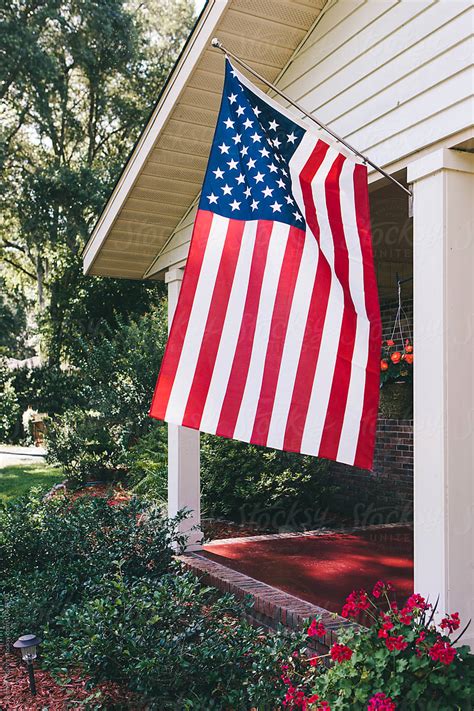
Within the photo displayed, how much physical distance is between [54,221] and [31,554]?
16.3 m

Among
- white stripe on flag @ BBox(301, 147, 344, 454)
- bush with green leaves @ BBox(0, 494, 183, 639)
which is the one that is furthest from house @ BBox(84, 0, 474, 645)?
bush with green leaves @ BBox(0, 494, 183, 639)

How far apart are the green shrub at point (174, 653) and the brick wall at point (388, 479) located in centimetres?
465

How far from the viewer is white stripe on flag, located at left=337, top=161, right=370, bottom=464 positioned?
127 inches

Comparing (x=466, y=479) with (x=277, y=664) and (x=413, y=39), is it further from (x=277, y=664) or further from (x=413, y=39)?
(x=413, y=39)

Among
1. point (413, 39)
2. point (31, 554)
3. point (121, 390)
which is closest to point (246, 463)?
point (31, 554)

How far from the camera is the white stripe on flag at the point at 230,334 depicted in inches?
133

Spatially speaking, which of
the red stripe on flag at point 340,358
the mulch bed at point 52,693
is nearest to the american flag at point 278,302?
the red stripe on flag at point 340,358

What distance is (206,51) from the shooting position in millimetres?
4648

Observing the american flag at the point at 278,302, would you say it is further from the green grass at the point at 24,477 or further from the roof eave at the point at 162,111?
the green grass at the point at 24,477

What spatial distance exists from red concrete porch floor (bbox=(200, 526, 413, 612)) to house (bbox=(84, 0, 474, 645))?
1795mm

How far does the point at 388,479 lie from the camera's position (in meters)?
8.64

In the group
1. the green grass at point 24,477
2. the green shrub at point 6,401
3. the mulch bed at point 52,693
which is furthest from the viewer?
the green shrub at point 6,401

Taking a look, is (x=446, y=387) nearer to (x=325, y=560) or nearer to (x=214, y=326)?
(x=214, y=326)

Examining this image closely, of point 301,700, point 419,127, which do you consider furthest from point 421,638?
point 419,127
